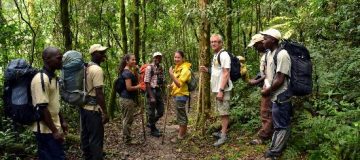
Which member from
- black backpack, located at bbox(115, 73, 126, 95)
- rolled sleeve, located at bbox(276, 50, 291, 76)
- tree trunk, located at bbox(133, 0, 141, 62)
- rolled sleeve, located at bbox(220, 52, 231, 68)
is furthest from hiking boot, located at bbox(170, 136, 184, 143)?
tree trunk, located at bbox(133, 0, 141, 62)

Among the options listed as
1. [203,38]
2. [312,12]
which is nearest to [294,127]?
[203,38]

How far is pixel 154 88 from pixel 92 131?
3.12 metres

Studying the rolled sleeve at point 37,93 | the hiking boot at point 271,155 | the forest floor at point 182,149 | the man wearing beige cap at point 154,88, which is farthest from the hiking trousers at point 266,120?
the rolled sleeve at point 37,93

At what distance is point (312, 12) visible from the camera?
450 inches

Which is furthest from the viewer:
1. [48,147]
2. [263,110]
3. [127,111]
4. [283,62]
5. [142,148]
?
[142,148]

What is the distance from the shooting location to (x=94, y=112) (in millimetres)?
6875

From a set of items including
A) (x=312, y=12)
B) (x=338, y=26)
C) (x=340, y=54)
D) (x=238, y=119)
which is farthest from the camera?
(x=312, y=12)

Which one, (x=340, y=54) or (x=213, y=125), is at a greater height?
(x=340, y=54)

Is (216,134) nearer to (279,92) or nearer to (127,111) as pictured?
(127,111)

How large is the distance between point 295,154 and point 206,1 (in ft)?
15.0

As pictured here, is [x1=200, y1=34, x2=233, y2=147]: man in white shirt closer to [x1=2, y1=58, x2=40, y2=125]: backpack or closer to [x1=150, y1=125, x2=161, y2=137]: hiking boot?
[x1=150, y1=125, x2=161, y2=137]: hiking boot

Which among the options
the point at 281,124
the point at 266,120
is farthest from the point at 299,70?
the point at 266,120

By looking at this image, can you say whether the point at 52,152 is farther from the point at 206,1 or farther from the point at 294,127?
the point at 206,1

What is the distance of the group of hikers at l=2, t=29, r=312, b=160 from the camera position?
17.8 feet
